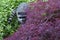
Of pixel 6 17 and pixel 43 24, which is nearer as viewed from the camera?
pixel 43 24

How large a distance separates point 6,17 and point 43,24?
108 inches

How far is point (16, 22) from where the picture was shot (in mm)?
6074

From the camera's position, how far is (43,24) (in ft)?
10.6

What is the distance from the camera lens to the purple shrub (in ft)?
10.3

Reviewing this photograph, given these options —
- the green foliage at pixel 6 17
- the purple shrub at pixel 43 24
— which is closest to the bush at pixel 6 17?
the green foliage at pixel 6 17

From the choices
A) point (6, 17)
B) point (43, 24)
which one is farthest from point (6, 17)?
Result: point (43, 24)

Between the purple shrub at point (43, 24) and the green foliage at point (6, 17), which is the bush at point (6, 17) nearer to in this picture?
the green foliage at point (6, 17)

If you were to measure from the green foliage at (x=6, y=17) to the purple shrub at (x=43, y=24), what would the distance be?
6.69 feet

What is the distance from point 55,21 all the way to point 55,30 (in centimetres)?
20

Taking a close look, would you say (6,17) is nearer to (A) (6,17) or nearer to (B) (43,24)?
(A) (6,17)

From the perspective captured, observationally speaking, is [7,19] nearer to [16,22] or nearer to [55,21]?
[16,22]

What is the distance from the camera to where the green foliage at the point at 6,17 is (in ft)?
18.6

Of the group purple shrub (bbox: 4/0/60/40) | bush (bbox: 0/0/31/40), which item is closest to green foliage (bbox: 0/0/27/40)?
bush (bbox: 0/0/31/40)

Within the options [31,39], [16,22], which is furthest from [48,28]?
[16,22]
